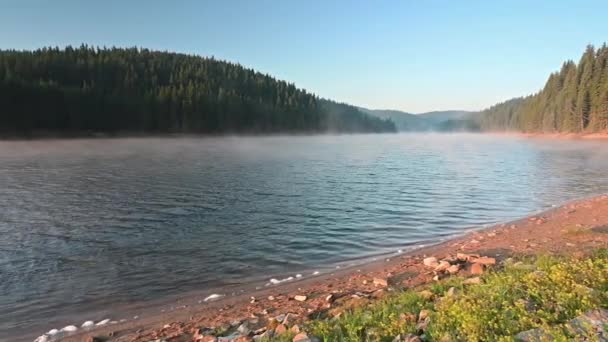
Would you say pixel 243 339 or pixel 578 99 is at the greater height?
pixel 578 99

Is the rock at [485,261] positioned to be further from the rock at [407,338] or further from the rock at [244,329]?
the rock at [244,329]

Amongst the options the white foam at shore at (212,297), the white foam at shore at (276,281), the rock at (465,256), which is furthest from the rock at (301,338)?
the rock at (465,256)

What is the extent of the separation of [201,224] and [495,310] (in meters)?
14.8

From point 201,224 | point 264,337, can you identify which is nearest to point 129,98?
point 201,224

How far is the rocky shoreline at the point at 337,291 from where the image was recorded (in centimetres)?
795

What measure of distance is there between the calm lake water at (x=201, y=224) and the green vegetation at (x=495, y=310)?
19.6 ft

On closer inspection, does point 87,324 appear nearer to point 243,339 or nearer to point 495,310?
point 243,339

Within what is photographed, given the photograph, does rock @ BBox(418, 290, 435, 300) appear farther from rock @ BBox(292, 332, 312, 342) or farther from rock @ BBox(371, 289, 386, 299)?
rock @ BBox(292, 332, 312, 342)

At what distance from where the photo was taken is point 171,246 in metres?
15.3

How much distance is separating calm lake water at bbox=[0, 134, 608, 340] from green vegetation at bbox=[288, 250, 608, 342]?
235 inches

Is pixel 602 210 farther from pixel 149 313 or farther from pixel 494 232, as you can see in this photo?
pixel 149 313

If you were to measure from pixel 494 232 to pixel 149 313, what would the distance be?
41.5 ft

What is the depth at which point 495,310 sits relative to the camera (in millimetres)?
5637

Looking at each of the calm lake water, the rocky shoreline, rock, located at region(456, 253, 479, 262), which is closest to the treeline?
the calm lake water
